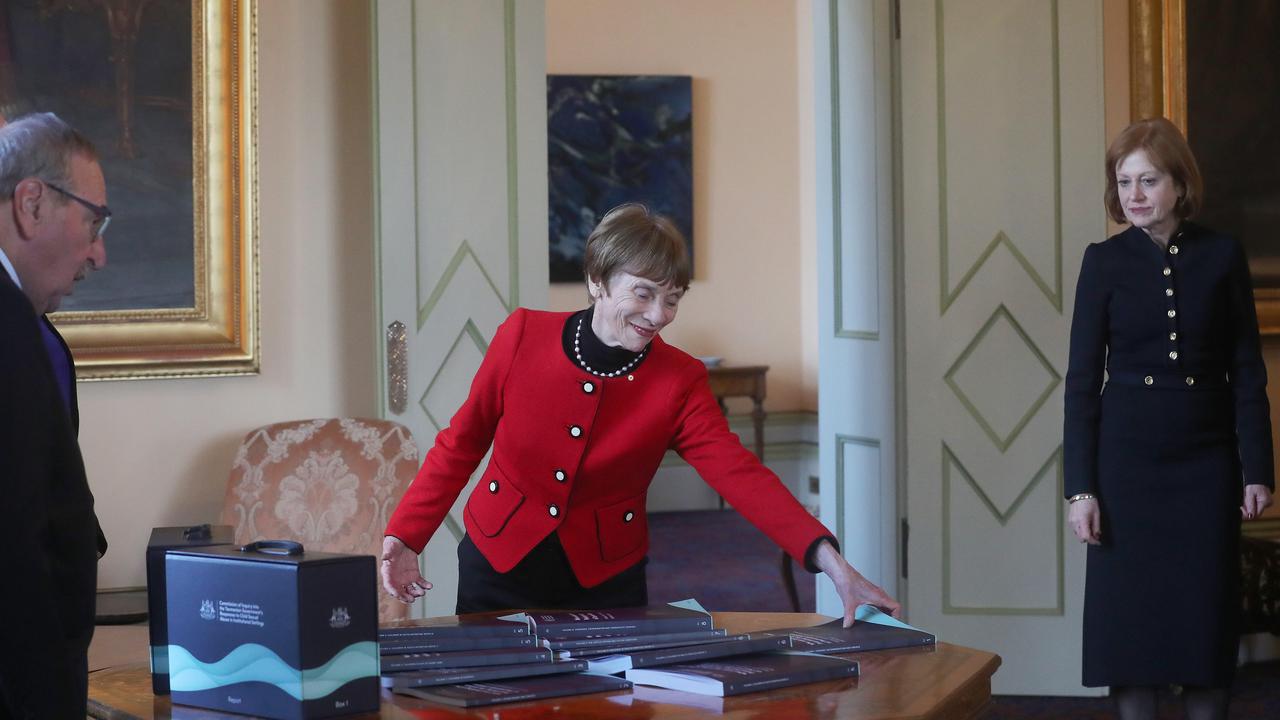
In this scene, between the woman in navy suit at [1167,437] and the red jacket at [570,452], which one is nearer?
the red jacket at [570,452]

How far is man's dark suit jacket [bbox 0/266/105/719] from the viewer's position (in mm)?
1533

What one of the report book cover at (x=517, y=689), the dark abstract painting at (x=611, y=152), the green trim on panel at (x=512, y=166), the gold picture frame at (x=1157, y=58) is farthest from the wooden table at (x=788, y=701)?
the dark abstract painting at (x=611, y=152)

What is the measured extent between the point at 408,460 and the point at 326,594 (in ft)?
7.24

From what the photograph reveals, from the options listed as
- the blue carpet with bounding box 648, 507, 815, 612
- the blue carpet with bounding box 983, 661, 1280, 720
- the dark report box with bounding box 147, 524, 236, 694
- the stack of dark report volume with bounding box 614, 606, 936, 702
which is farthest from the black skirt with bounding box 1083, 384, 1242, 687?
the blue carpet with bounding box 648, 507, 815, 612

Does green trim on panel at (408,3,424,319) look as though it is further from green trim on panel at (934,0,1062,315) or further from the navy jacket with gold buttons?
the navy jacket with gold buttons

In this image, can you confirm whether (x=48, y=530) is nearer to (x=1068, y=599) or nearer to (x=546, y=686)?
(x=546, y=686)

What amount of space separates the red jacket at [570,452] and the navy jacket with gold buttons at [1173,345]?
112 cm

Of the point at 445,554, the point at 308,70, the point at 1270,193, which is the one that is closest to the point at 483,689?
the point at 445,554

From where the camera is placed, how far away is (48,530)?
5.31 feet

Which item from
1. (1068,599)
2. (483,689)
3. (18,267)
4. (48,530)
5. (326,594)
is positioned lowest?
(1068,599)

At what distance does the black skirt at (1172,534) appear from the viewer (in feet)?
10.6

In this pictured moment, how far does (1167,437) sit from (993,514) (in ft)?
4.52

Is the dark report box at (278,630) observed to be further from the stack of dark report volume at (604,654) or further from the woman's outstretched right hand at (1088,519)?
the woman's outstretched right hand at (1088,519)

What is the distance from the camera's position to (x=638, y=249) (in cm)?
248
